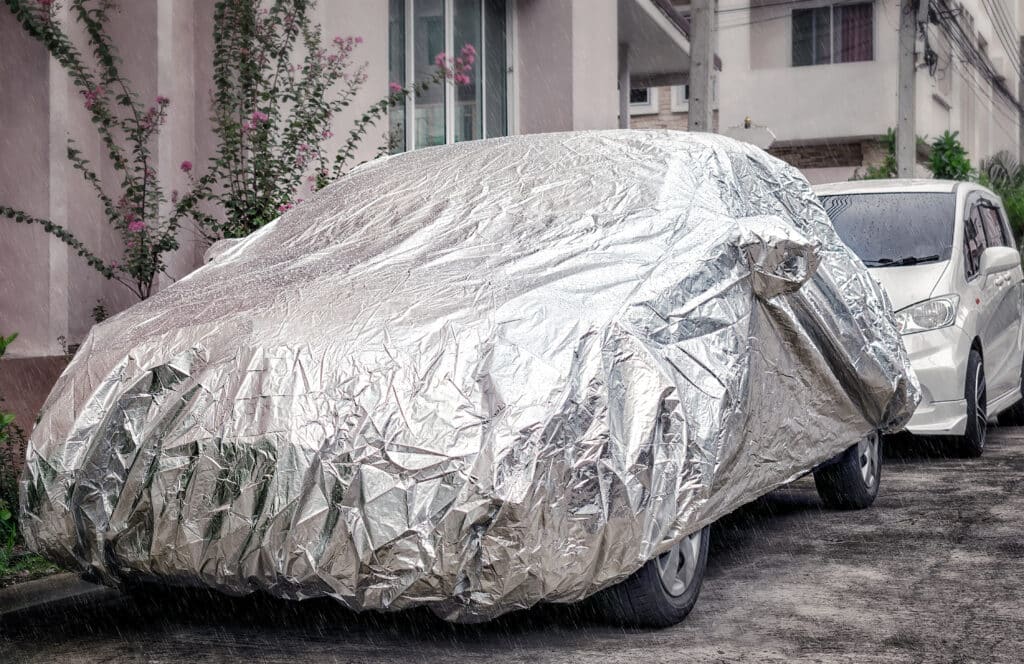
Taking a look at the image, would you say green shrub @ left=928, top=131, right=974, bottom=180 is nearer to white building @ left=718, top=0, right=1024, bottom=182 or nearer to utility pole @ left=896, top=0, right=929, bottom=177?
utility pole @ left=896, top=0, right=929, bottom=177

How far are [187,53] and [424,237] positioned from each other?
4.13 metres

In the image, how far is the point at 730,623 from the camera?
4.18 meters

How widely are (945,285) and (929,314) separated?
0.22 meters

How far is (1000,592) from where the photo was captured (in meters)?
4.54

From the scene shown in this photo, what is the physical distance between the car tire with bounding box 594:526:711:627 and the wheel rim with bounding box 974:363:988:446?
4225 mm

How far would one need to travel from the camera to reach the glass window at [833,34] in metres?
27.5

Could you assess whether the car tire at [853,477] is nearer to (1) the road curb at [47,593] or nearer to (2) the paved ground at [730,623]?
(2) the paved ground at [730,623]

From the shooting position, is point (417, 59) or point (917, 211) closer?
point (917, 211)

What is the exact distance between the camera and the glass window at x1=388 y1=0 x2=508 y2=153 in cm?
1058

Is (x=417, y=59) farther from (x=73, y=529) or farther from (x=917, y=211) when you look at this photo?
(x=73, y=529)

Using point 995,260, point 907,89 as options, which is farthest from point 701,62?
point 907,89

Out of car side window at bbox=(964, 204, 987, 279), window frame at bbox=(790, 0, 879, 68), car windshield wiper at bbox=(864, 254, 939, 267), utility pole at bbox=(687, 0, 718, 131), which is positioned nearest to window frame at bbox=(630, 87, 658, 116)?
window frame at bbox=(790, 0, 879, 68)

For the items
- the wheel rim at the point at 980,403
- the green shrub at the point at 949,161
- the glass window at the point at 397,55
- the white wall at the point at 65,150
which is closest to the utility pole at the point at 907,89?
the green shrub at the point at 949,161

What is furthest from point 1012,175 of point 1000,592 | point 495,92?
point 1000,592
